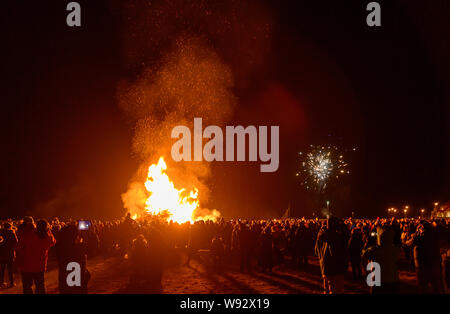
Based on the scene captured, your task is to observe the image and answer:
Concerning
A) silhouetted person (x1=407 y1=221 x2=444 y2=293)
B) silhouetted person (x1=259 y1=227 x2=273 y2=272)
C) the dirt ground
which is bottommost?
the dirt ground

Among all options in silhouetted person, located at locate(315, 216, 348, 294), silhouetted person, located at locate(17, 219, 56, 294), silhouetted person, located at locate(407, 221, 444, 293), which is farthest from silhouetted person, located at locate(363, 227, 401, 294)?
silhouetted person, located at locate(17, 219, 56, 294)

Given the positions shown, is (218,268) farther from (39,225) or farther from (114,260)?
(39,225)

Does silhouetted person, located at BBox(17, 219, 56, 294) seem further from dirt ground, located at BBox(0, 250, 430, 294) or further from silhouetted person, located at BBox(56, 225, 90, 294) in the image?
dirt ground, located at BBox(0, 250, 430, 294)

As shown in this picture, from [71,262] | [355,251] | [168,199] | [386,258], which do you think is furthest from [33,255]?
[168,199]

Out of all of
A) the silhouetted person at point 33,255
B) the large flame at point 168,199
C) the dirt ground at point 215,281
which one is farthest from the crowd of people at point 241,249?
the large flame at point 168,199

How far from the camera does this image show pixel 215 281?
39.1 feet

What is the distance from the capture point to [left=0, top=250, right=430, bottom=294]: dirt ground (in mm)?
10523

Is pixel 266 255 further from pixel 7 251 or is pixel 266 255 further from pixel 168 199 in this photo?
pixel 168 199

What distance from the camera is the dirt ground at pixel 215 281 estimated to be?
10.5 meters

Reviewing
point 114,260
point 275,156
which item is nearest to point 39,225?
point 114,260

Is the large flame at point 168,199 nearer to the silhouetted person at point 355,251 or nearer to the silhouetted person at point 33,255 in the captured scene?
the silhouetted person at point 355,251

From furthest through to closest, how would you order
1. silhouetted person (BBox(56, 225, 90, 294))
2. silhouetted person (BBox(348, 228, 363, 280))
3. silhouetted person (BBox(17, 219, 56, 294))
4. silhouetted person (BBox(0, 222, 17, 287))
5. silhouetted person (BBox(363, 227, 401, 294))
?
silhouetted person (BBox(348, 228, 363, 280)) → silhouetted person (BBox(0, 222, 17, 287)) → silhouetted person (BBox(17, 219, 56, 294)) → silhouetted person (BBox(56, 225, 90, 294)) → silhouetted person (BBox(363, 227, 401, 294))
